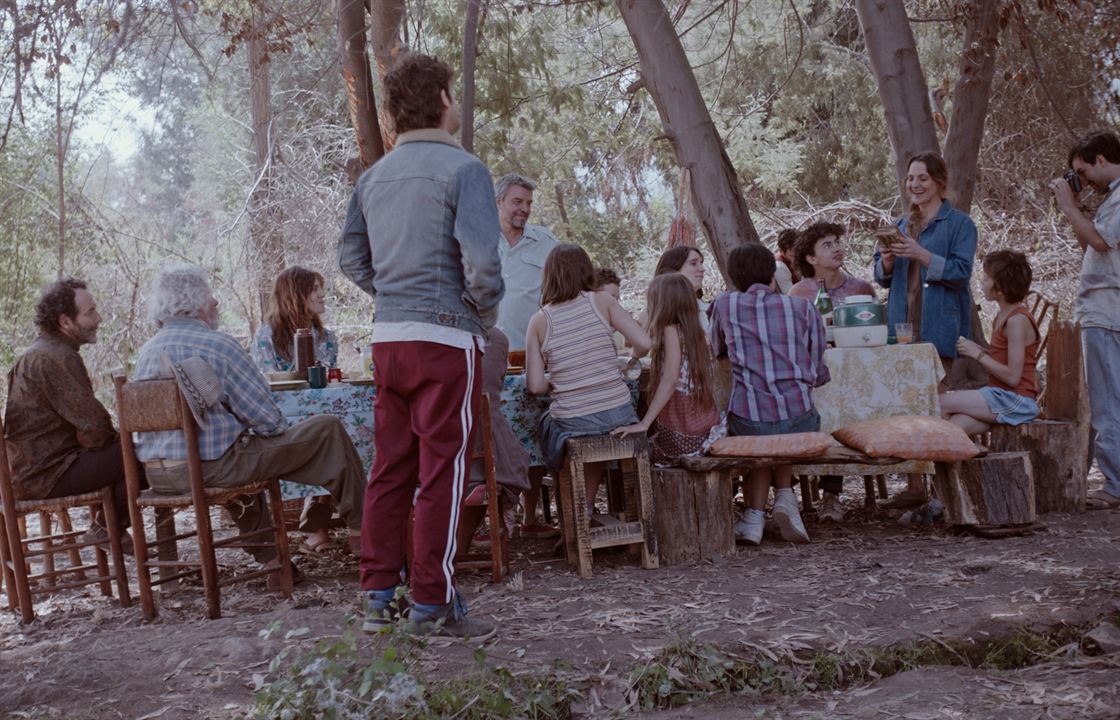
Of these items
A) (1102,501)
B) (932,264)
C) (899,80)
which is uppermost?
(899,80)

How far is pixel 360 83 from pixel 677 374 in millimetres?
3615

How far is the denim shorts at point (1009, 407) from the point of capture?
5.52 m

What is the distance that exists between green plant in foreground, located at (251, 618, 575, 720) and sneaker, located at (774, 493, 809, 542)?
231 cm

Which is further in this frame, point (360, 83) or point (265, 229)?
point (265, 229)

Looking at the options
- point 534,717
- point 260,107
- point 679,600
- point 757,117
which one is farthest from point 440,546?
point 757,117

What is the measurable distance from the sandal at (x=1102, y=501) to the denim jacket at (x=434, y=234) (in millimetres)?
3645

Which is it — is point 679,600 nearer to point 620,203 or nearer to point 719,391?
point 719,391

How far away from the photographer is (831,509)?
5.99 m

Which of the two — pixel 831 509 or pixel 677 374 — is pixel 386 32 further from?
pixel 831 509

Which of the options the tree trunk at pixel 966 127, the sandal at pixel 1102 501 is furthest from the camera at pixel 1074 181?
the sandal at pixel 1102 501

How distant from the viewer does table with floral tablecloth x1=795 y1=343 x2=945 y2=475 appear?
5.39m

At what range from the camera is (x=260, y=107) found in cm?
1273

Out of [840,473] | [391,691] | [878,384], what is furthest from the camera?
[878,384]

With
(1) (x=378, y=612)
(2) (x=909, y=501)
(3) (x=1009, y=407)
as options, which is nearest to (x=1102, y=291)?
(3) (x=1009, y=407)
